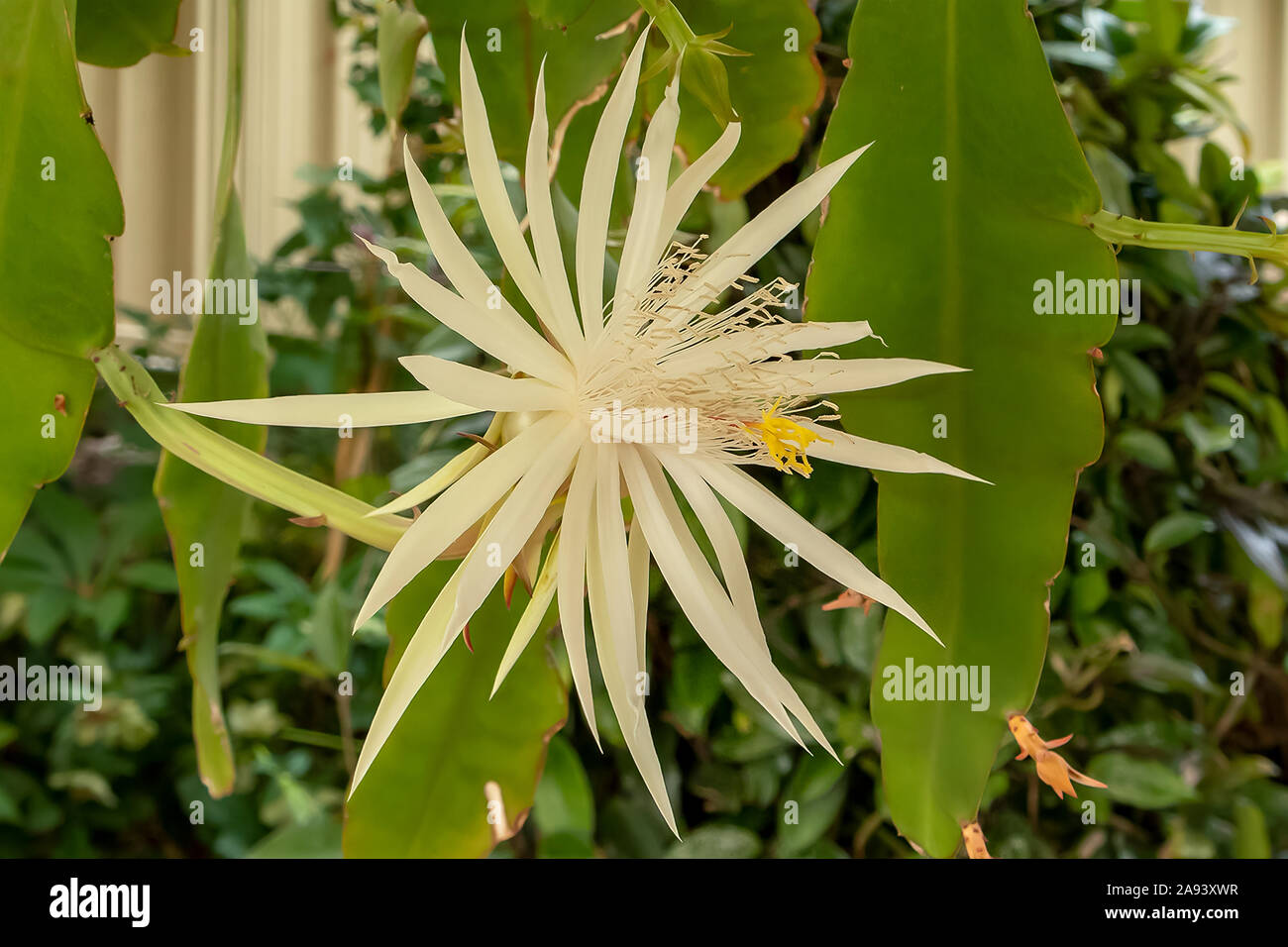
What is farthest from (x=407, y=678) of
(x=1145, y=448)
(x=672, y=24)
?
(x=1145, y=448)

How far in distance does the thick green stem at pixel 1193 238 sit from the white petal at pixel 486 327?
23 centimetres

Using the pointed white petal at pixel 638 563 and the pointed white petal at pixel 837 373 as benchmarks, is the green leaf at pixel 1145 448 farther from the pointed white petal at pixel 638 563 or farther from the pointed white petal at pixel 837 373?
the pointed white petal at pixel 638 563

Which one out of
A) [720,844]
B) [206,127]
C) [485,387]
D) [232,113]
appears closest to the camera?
[485,387]

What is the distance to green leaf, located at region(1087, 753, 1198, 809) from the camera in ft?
1.58

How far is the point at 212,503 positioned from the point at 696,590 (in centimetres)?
24

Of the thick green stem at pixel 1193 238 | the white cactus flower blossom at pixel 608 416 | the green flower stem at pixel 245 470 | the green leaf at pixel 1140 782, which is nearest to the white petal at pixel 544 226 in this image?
the white cactus flower blossom at pixel 608 416

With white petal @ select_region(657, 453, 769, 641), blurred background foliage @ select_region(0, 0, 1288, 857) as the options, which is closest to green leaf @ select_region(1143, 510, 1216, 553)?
blurred background foliage @ select_region(0, 0, 1288, 857)

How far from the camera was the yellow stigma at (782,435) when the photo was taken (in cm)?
29

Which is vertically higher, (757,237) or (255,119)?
(255,119)

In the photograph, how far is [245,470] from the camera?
294 mm

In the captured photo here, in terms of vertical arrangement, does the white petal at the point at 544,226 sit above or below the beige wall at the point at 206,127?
below

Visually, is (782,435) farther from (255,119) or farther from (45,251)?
(255,119)

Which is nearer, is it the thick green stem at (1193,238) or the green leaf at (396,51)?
the thick green stem at (1193,238)
